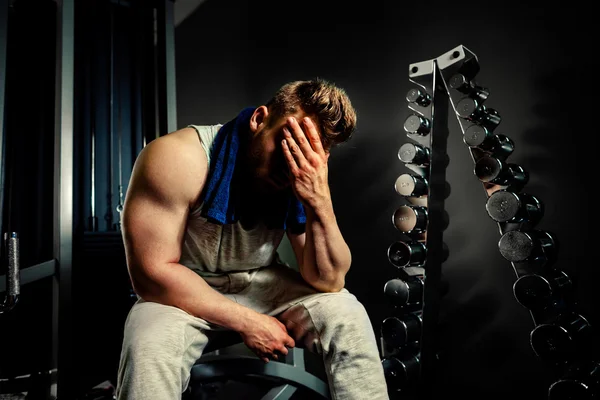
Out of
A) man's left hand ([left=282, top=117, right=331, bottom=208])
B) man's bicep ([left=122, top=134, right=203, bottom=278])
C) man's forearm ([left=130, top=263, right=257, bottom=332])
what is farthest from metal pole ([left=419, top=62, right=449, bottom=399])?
man's bicep ([left=122, top=134, right=203, bottom=278])

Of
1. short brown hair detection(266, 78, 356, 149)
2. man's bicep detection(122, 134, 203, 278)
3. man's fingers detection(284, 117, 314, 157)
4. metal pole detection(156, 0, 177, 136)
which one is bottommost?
man's bicep detection(122, 134, 203, 278)

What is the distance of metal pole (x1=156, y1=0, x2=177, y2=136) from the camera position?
2.15m

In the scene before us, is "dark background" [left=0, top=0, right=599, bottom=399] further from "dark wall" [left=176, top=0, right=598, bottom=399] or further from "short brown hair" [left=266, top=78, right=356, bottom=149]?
"short brown hair" [left=266, top=78, right=356, bottom=149]

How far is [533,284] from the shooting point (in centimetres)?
134

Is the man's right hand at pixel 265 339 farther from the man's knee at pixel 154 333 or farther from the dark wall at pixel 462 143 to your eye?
the dark wall at pixel 462 143

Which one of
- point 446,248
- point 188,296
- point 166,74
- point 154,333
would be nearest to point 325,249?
point 188,296

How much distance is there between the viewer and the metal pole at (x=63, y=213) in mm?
1609

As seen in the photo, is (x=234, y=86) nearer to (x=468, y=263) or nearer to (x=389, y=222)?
(x=389, y=222)

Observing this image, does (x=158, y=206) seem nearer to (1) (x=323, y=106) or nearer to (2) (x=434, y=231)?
(1) (x=323, y=106)

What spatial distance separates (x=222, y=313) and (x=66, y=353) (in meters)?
0.79

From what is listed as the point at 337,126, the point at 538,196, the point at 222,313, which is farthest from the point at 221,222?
the point at 538,196

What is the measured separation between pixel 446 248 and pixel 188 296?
111 cm

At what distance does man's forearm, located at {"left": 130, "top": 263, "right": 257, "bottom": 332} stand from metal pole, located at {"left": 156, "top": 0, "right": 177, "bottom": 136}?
43.3 inches

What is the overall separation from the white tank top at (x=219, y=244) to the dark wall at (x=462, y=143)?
0.81m
